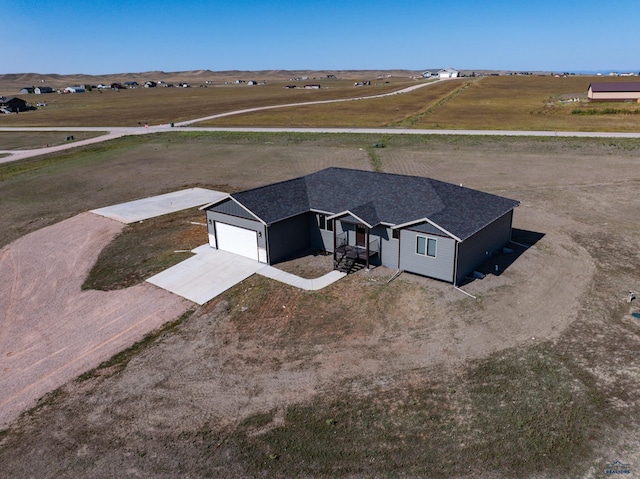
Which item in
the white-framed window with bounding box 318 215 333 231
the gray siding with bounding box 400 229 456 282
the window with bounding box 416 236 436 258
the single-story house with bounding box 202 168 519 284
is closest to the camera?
the gray siding with bounding box 400 229 456 282

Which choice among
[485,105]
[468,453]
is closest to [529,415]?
[468,453]

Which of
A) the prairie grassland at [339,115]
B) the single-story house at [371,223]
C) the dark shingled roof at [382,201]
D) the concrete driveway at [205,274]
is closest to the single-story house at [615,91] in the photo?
the prairie grassland at [339,115]

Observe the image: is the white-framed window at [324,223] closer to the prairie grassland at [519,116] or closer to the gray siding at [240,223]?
the gray siding at [240,223]

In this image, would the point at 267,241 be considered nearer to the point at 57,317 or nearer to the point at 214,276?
the point at 214,276

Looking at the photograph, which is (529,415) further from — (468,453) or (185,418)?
(185,418)

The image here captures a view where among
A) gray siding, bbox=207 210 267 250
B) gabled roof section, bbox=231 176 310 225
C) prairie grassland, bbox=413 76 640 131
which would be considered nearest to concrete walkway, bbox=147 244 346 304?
gray siding, bbox=207 210 267 250

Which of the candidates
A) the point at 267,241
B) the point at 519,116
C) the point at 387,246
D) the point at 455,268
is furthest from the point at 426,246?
the point at 519,116

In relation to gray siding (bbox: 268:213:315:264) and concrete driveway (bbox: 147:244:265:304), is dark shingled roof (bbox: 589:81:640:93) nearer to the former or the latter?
gray siding (bbox: 268:213:315:264)
